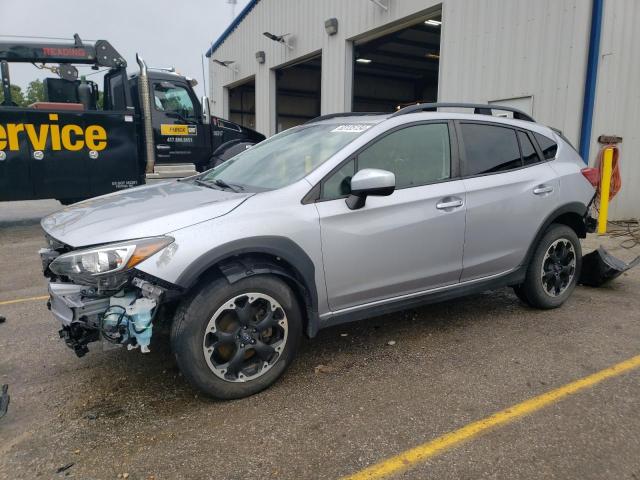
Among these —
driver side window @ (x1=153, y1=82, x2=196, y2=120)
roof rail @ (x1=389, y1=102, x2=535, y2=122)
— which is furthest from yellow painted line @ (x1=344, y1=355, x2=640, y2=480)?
driver side window @ (x1=153, y1=82, x2=196, y2=120)

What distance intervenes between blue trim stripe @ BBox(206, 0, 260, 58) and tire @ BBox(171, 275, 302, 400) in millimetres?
16391

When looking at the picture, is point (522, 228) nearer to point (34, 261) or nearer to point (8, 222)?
point (34, 261)

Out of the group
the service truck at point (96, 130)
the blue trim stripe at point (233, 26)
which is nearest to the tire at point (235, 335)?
the service truck at point (96, 130)

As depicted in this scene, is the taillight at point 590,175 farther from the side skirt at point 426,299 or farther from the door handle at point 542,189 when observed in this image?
the side skirt at point 426,299

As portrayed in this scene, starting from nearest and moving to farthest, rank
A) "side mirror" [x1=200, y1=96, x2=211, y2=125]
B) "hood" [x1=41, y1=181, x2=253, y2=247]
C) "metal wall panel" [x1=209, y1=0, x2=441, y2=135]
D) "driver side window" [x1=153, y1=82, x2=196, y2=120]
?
"hood" [x1=41, y1=181, x2=253, y2=247] → "driver side window" [x1=153, y1=82, x2=196, y2=120] → "side mirror" [x1=200, y1=96, x2=211, y2=125] → "metal wall panel" [x1=209, y1=0, x2=441, y2=135]

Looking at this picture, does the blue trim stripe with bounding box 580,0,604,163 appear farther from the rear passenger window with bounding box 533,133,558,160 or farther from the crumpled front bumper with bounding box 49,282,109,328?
the crumpled front bumper with bounding box 49,282,109,328

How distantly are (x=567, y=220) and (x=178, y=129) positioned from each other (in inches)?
321

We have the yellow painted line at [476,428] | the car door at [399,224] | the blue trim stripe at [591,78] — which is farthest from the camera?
the blue trim stripe at [591,78]

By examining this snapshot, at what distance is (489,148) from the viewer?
13.1ft

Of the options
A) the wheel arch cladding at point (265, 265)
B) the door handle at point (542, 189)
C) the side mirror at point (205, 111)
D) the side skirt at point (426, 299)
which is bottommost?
the side skirt at point (426, 299)

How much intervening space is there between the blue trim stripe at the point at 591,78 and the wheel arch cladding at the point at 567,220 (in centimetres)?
419

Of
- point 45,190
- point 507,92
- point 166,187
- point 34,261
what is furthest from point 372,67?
point 166,187

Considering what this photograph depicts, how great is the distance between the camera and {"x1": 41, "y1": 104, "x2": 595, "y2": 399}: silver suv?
2.61m

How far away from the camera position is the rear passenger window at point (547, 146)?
433 centimetres
